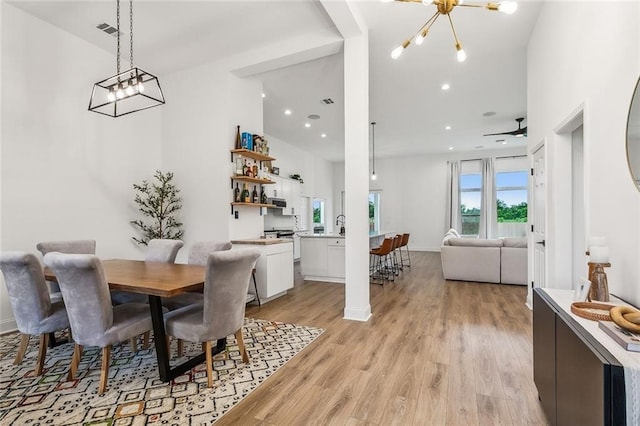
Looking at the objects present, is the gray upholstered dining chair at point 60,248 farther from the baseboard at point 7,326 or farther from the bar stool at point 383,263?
the bar stool at point 383,263

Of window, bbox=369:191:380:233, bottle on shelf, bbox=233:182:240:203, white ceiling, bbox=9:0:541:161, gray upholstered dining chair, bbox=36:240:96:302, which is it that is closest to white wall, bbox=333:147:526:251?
window, bbox=369:191:380:233

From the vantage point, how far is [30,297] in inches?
89.1

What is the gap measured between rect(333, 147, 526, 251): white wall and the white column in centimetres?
732

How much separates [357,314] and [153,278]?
7.27ft

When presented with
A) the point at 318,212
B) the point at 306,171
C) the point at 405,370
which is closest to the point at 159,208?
the point at 405,370

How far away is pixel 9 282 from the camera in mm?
2242

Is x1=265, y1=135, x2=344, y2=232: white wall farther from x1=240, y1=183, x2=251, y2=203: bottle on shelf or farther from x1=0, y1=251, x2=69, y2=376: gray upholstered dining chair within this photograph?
x1=0, y1=251, x2=69, y2=376: gray upholstered dining chair

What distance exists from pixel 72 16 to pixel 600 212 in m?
5.38

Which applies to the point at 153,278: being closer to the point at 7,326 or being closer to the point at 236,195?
the point at 236,195

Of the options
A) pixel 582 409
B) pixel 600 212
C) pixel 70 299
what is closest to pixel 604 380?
pixel 582 409

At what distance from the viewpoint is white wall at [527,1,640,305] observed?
65.9 inches

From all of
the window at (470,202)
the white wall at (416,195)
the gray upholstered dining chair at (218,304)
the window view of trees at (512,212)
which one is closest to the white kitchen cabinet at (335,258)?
the gray upholstered dining chair at (218,304)

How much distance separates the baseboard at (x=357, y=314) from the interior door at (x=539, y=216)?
194 cm

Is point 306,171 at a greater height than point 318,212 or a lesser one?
greater
